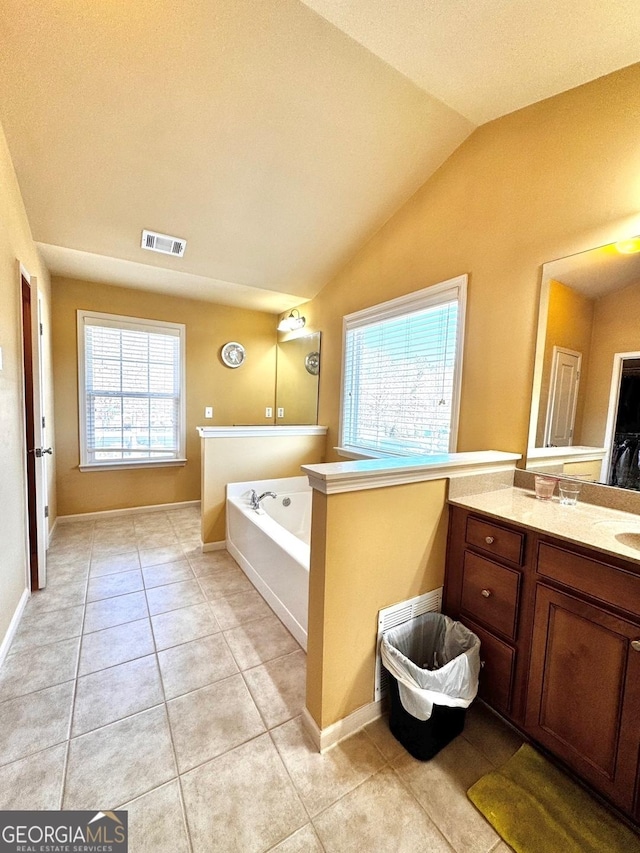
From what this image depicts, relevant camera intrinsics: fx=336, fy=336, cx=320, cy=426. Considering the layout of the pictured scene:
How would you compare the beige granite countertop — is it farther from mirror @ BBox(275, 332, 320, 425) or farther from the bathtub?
mirror @ BBox(275, 332, 320, 425)

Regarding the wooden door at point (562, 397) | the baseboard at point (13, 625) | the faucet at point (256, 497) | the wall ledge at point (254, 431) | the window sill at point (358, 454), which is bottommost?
the baseboard at point (13, 625)

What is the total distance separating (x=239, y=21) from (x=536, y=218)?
5.39 ft

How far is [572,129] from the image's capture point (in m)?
1.61

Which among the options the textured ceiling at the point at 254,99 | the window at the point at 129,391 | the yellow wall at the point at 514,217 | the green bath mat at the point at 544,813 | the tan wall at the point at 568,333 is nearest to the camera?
the green bath mat at the point at 544,813

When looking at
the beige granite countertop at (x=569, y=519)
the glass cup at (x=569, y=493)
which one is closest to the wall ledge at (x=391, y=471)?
the beige granite countertop at (x=569, y=519)

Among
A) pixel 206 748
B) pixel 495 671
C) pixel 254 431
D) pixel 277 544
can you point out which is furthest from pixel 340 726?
pixel 254 431

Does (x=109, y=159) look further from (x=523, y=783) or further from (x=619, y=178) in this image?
(x=523, y=783)

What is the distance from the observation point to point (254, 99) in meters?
1.74

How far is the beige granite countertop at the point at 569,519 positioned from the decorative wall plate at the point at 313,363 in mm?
2315

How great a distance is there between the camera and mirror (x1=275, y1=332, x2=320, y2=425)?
367 cm

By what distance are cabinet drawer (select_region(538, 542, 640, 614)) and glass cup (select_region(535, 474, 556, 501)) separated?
45 centimetres

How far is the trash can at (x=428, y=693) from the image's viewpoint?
4.01 ft

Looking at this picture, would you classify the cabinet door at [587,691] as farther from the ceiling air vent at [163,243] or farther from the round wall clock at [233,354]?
the round wall clock at [233,354]

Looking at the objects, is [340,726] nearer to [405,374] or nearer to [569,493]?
[569,493]
